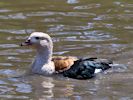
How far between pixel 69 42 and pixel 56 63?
1.96 meters

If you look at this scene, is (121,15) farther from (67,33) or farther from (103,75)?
(103,75)

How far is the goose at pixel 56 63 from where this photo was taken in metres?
12.7

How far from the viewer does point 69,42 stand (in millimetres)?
14648

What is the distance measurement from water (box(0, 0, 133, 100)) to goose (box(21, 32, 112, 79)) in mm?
154

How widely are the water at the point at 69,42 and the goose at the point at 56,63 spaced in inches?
6.1

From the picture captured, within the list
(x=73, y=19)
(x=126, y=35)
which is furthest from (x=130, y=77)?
(x=73, y=19)

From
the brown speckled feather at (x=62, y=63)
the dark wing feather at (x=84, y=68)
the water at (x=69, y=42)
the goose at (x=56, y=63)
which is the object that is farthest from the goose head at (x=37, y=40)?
the dark wing feather at (x=84, y=68)

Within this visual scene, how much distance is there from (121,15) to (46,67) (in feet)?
14.6

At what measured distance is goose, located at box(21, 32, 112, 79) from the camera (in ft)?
41.7

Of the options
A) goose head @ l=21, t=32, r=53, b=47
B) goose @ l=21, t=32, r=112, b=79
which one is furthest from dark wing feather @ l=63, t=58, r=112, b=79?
goose head @ l=21, t=32, r=53, b=47

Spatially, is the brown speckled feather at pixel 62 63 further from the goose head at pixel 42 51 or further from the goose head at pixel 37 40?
the goose head at pixel 37 40

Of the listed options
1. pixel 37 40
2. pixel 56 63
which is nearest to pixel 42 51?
pixel 37 40

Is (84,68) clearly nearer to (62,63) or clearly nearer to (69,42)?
(62,63)

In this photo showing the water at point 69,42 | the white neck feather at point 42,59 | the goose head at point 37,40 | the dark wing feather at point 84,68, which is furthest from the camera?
the white neck feather at point 42,59
